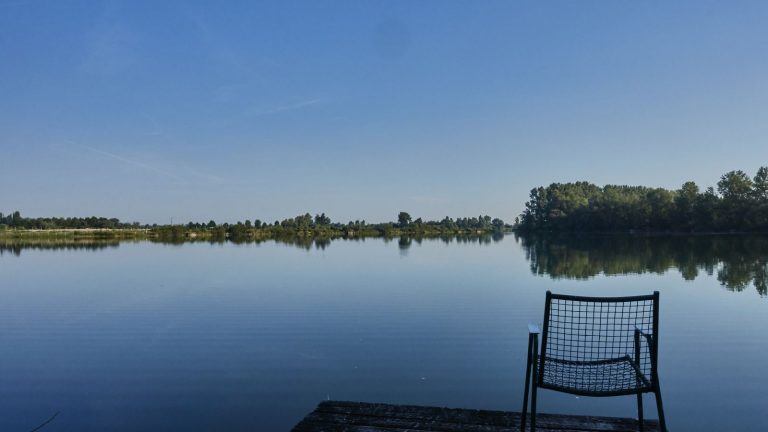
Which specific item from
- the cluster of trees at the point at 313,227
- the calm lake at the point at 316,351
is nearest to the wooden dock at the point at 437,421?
the calm lake at the point at 316,351

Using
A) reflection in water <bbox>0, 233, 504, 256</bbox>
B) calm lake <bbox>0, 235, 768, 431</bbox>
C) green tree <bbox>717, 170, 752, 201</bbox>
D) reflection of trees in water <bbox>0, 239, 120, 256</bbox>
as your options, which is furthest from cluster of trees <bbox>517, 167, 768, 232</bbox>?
reflection of trees in water <bbox>0, 239, 120, 256</bbox>

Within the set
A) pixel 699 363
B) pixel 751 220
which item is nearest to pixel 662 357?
pixel 699 363

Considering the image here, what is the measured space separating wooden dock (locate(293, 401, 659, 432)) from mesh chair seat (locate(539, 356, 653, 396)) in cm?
85

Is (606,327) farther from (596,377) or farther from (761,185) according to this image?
A: (761,185)

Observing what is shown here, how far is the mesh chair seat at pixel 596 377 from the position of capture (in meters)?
3.00

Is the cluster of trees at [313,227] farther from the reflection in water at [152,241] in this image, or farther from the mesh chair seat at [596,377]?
the mesh chair seat at [596,377]

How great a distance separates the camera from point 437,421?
13.7 ft

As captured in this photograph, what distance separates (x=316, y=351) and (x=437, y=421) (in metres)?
4.85

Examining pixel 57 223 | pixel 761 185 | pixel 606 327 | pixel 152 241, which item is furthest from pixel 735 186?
pixel 57 223

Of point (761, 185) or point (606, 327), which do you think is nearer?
point (606, 327)

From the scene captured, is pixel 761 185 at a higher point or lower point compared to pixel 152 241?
higher

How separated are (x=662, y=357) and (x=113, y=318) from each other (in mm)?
12671

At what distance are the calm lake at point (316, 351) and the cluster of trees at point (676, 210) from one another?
198ft

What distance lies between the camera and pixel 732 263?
24156 mm
